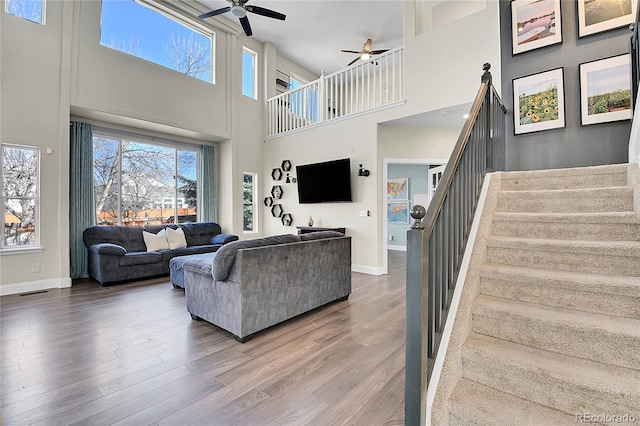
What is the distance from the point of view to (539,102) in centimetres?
382

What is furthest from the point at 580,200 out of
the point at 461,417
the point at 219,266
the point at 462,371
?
the point at 219,266

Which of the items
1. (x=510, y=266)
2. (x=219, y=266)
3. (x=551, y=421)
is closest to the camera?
(x=551, y=421)

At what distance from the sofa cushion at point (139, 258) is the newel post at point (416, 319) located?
16.1 ft

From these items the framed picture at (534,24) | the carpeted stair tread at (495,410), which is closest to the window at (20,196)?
the carpeted stair tread at (495,410)

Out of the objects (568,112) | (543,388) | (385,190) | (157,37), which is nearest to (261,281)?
(543,388)

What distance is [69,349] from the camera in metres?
2.49

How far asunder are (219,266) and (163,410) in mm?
1121

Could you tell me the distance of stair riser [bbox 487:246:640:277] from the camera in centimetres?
178

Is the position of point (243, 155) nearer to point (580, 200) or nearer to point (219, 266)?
point (219, 266)

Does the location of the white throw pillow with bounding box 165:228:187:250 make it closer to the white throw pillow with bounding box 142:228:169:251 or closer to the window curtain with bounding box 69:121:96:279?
the white throw pillow with bounding box 142:228:169:251

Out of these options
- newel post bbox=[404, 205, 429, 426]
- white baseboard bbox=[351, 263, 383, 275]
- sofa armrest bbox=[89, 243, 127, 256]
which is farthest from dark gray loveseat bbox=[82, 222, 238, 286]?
newel post bbox=[404, 205, 429, 426]

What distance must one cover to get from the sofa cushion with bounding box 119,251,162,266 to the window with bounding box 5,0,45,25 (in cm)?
375

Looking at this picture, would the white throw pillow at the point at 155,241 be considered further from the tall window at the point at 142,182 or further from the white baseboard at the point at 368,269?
the white baseboard at the point at 368,269

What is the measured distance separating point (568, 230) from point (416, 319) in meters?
1.64
